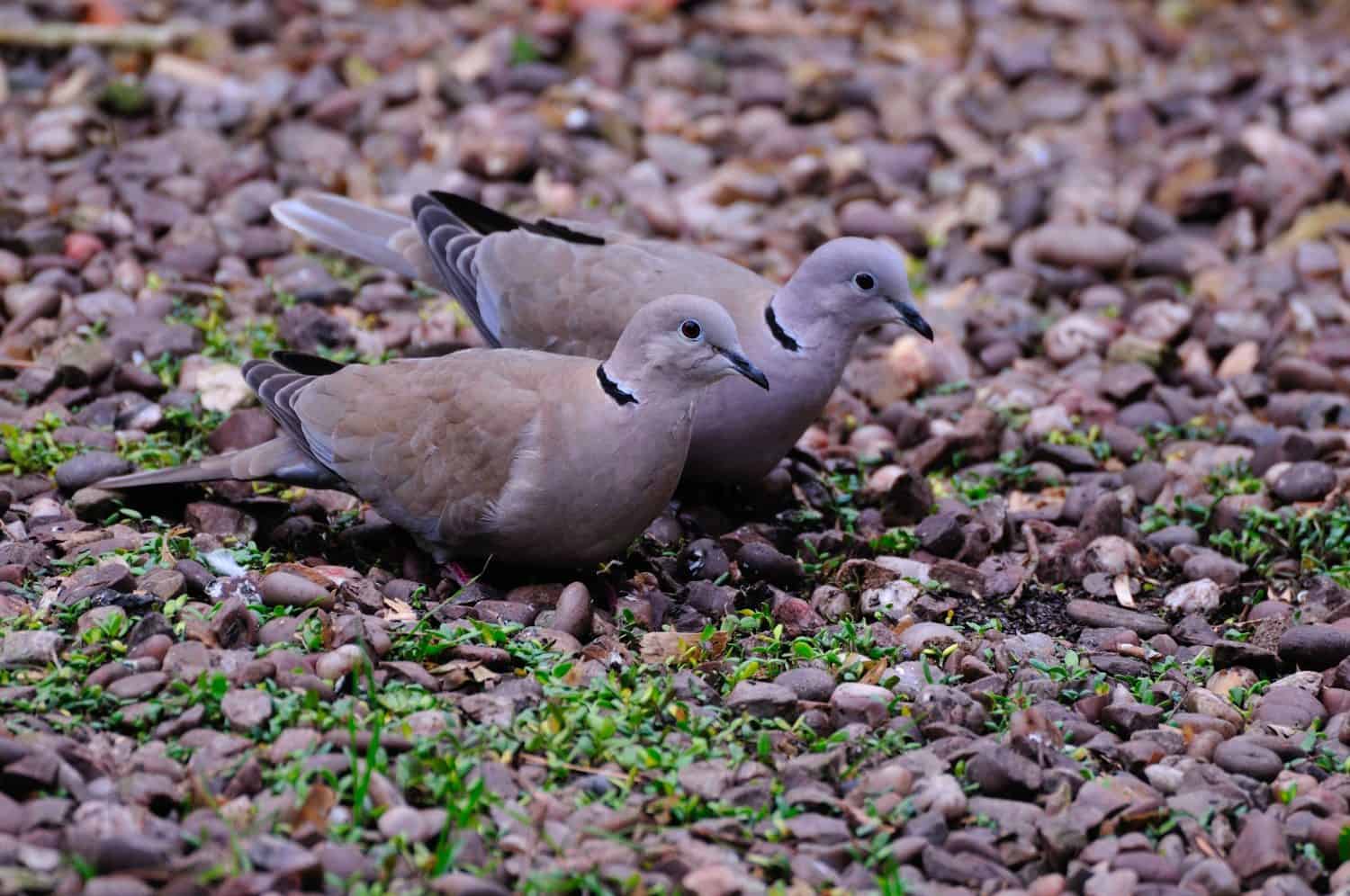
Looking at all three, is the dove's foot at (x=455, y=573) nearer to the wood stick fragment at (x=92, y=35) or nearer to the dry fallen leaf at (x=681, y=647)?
the dry fallen leaf at (x=681, y=647)

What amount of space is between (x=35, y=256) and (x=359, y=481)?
2.26 meters

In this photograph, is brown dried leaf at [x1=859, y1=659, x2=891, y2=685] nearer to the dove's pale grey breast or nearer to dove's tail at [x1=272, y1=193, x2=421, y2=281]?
the dove's pale grey breast

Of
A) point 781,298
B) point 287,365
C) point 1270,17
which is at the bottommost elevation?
point 287,365

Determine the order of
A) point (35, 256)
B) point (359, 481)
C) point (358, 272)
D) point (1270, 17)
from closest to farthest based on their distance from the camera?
point (359, 481) < point (35, 256) < point (358, 272) < point (1270, 17)

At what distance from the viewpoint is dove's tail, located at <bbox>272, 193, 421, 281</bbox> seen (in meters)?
5.66

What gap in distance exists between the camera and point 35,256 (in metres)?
5.93

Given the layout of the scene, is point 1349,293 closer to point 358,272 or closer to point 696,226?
point 696,226

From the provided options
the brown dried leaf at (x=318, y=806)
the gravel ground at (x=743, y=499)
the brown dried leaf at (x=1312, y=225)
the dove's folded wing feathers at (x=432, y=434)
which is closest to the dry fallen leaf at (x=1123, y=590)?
the gravel ground at (x=743, y=499)

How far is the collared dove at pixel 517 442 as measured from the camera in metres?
4.16

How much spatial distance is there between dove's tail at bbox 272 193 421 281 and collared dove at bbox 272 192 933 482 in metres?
0.03

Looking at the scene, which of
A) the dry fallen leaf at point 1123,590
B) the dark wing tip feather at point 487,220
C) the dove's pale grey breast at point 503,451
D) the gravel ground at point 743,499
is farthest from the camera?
the dark wing tip feather at point 487,220

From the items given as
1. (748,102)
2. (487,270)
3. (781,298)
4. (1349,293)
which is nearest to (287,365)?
(487,270)

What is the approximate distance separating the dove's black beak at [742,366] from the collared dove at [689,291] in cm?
43

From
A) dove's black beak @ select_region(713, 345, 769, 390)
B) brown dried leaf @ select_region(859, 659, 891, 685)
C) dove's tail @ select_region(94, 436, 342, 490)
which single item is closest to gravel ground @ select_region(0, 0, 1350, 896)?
brown dried leaf @ select_region(859, 659, 891, 685)
